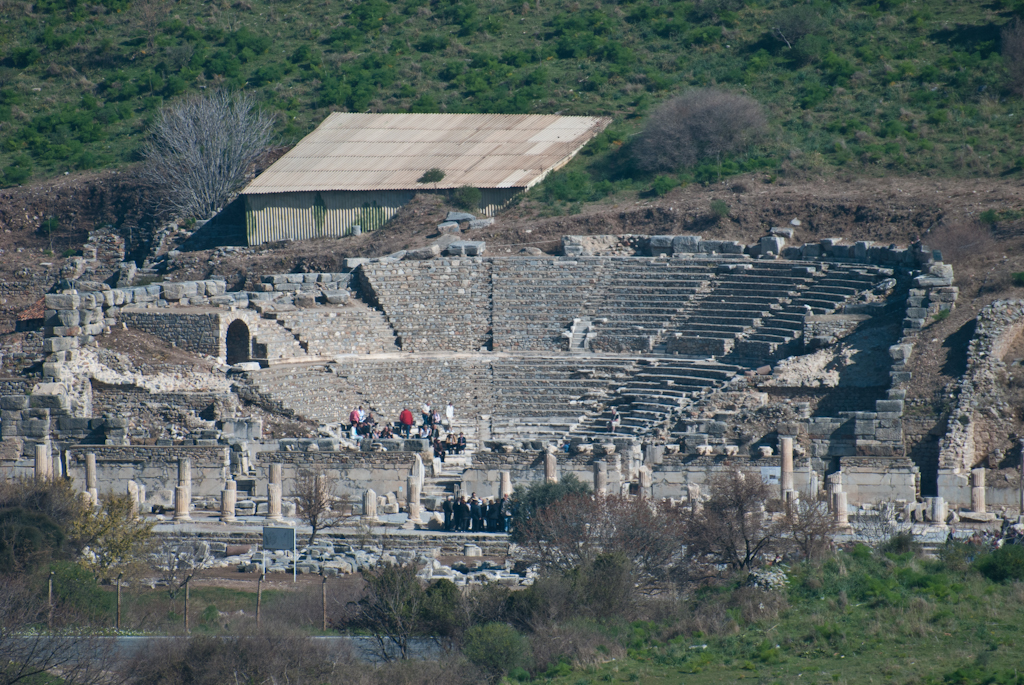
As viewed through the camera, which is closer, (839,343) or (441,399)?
(839,343)

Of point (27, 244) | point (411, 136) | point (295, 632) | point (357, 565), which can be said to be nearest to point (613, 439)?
point (357, 565)

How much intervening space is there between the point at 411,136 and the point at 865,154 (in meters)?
16.7

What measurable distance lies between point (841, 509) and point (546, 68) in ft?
124

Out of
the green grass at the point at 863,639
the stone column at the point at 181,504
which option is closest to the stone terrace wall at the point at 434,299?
the stone column at the point at 181,504

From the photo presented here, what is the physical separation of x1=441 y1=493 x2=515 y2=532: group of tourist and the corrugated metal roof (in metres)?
22.7

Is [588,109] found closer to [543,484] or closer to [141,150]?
[141,150]

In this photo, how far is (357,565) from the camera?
1128 inches

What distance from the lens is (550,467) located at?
1334 inches

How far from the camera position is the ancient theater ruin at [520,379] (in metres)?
34.4

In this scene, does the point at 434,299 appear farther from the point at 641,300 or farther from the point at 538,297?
the point at 641,300

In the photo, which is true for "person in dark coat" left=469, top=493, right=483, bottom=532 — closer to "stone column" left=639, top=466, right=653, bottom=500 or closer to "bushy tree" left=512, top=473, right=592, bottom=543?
"bushy tree" left=512, top=473, right=592, bottom=543

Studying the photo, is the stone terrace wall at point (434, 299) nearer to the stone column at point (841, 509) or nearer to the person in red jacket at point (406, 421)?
the person in red jacket at point (406, 421)

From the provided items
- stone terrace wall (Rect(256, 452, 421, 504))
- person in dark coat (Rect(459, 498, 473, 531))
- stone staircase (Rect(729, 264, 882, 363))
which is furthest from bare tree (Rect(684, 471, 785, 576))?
stone staircase (Rect(729, 264, 882, 363))

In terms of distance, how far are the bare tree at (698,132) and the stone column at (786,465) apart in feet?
71.8
